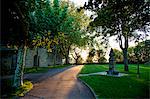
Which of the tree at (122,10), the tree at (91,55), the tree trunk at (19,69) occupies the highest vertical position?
the tree at (122,10)

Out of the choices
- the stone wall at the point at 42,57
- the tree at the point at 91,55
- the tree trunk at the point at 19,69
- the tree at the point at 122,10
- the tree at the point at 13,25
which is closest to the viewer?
the tree at the point at 13,25

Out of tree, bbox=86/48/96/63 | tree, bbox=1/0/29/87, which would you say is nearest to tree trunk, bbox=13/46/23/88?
tree, bbox=1/0/29/87

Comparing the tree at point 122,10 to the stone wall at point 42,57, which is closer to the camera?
the tree at point 122,10

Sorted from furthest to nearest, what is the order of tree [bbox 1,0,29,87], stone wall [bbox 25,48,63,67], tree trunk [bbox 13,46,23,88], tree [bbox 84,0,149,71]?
stone wall [bbox 25,48,63,67], tree trunk [bbox 13,46,23,88], tree [bbox 84,0,149,71], tree [bbox 1,0,29,87]

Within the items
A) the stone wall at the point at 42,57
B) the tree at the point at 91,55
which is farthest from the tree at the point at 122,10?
the tree at the point at 91,55

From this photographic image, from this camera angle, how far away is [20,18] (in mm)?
13906

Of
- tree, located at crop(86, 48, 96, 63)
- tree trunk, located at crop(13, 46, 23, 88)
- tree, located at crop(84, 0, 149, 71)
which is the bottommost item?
tree trunk, located at crop(13, 46, 23, 88)

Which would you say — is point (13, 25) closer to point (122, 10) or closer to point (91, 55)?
point (122, 10)

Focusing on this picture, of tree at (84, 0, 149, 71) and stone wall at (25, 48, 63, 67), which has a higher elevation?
tree at (84, 0, 149, 71)

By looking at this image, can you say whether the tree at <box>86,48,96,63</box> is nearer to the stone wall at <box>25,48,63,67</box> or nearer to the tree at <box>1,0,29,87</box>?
the stone wall at <box>25,48,63,67</box>

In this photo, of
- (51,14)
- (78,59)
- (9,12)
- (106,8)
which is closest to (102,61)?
(78,59)

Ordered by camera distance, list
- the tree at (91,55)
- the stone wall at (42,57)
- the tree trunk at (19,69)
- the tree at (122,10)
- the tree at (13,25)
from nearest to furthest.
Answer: the tree at (13,25) → the tree at (122,10) → the tree trunk at (19,69) → the stone wall at (42,57) → the tree at (91,55)

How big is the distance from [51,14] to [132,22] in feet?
25.4

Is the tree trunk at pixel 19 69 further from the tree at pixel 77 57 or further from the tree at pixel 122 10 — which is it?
the tree at pixel 77 57
